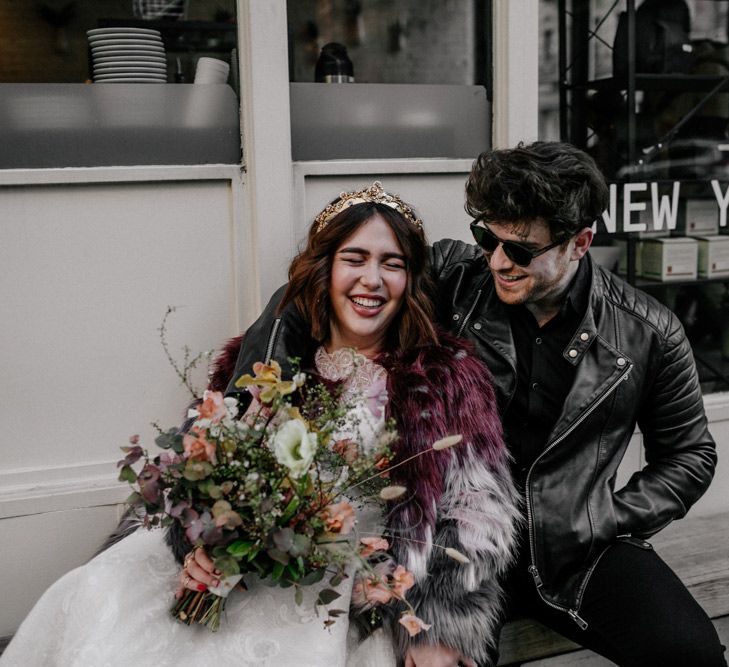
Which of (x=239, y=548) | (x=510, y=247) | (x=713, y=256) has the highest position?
(x=510, y=247)

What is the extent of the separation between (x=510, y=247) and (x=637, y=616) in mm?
1141

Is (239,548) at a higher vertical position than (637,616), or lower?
higher

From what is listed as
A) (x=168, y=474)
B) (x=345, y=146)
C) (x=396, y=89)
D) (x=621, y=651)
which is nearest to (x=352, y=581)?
(x=168, y=474)

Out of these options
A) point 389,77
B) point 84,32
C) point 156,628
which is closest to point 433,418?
point 156,628

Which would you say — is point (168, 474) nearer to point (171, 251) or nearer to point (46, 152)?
point (171, 251)

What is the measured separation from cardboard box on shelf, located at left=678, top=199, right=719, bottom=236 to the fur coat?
6.04ft

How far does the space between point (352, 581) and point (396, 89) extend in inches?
76.9

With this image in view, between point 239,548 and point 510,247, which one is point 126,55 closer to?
point 510,247

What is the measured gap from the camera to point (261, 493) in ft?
6.31

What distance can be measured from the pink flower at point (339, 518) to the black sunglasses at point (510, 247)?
960 mm

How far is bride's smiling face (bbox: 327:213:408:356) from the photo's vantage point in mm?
2588

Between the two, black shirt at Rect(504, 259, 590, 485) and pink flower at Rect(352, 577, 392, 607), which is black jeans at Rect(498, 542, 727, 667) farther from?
pink flower at Rect(352, 577, 392, 607)

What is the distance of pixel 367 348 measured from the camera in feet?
9.04

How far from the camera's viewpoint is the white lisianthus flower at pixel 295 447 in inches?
71.2
